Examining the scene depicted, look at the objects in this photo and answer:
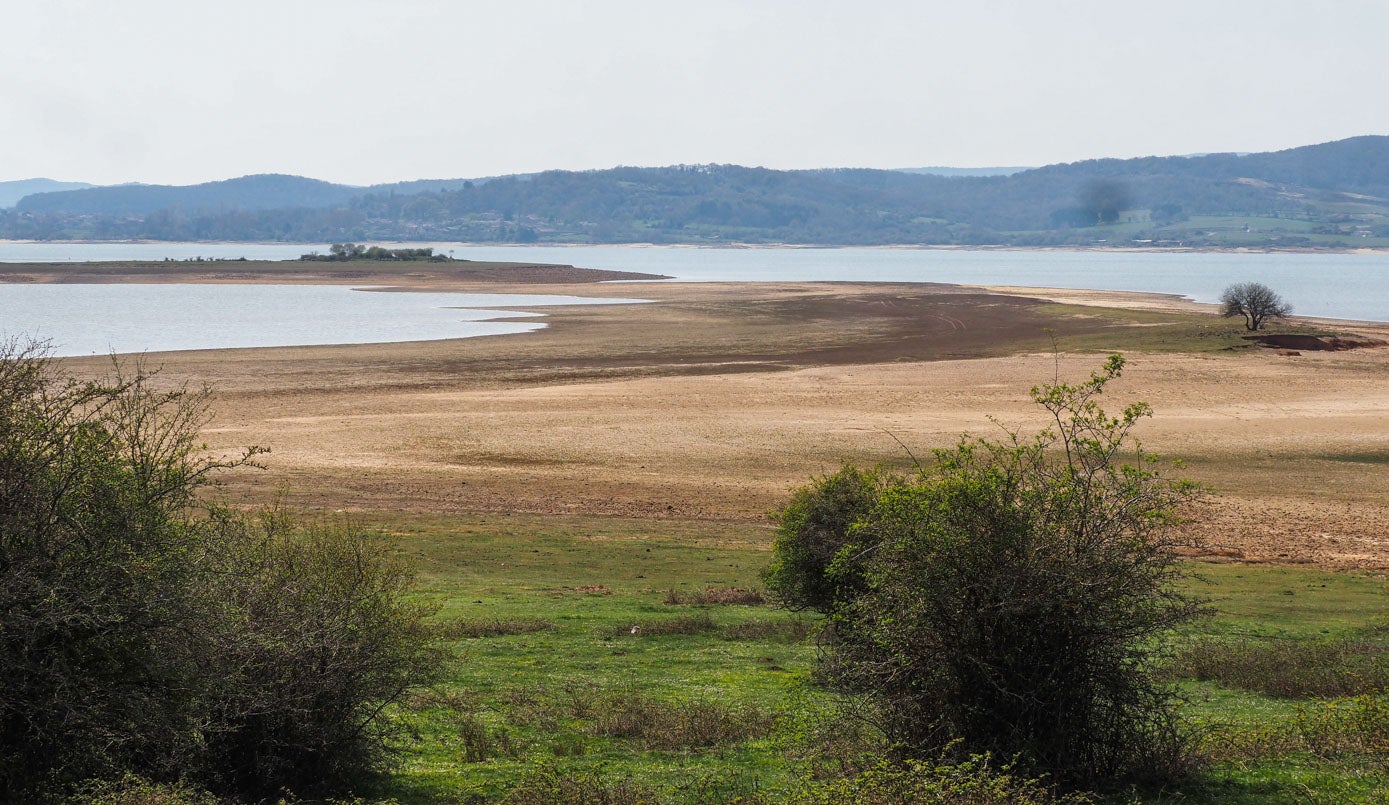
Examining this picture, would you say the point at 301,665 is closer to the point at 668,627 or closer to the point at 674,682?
the point at 674,682

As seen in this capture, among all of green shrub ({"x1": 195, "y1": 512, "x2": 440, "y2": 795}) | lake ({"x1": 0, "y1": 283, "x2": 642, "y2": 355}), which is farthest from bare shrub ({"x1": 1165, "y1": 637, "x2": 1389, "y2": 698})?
lake ({"x1": 0, "y1": 283, "x2": 642, "y2": 355})

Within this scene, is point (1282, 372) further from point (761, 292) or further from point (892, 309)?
point (761, 292)

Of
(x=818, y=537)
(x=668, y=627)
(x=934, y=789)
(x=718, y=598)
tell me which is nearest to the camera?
(x=934, y=789)

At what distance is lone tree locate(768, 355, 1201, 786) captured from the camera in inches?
442

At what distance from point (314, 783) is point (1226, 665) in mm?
13998

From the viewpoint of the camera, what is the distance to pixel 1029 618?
11273mm

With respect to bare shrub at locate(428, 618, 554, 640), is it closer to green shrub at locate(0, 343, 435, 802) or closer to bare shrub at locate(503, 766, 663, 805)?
green shrub at locate(0, 343, 435, 802)

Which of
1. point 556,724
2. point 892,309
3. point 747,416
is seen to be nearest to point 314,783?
point 556,724

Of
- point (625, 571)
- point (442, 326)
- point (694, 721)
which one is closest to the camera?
point (694, 721)

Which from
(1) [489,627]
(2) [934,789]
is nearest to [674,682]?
(1) [489,627]

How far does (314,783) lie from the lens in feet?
40.1

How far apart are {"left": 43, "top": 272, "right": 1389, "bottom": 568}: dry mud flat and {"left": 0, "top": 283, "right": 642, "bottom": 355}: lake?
8.58 m

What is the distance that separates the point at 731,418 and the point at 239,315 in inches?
2638

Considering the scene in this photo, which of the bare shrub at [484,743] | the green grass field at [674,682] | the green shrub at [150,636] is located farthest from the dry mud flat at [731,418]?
the green shrub at [150,636]
